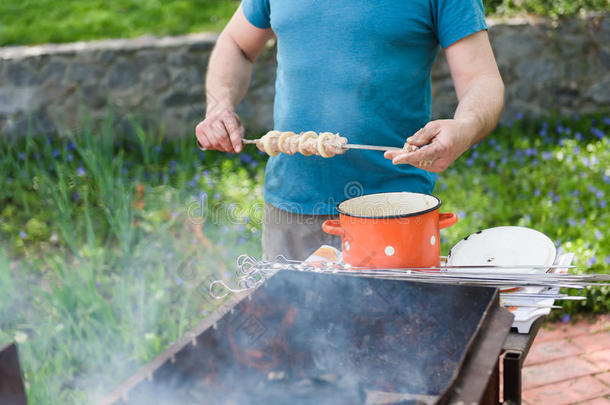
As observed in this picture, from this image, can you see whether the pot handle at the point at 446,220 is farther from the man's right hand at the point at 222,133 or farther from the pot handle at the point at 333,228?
the man's right hand at the point at 222,133

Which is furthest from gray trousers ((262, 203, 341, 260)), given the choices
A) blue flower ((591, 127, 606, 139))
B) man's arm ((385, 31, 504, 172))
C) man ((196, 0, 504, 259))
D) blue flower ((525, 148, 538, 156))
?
blue flower ((591, 127, 606, 139))

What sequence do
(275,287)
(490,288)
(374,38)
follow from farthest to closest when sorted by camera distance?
(374,38)
(275,287)
(490,288)

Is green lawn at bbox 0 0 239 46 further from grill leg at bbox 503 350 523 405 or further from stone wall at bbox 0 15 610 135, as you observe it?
grill leg at bbox 503 350 523 405

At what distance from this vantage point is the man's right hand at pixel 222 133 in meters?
1.67

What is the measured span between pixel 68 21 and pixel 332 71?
195 inches

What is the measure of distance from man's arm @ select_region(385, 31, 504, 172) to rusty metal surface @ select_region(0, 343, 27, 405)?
827 millimetres

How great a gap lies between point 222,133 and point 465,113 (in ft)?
A: 2.14

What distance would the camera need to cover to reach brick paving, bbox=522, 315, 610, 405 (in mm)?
2398

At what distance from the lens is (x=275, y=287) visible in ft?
4.24

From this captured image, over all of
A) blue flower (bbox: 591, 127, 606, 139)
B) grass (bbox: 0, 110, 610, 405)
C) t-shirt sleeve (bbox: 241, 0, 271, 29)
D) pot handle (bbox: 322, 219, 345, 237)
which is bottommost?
grass (bbox: 0, 110, 610, 405)

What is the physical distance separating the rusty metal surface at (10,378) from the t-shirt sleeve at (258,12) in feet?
4.20

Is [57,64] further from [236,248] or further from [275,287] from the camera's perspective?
[275,287]

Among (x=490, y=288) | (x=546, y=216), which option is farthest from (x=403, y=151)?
(x=546, y=216)

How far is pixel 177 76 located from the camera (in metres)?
5.25
